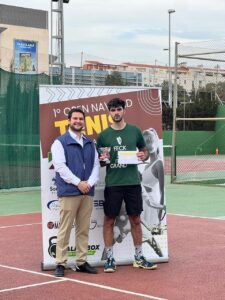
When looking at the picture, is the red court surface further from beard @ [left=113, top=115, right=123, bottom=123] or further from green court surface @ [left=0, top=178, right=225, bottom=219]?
green court surface @ [left=0, top=178, right=225, bottom=219]

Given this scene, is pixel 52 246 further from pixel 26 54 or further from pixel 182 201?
pixel 26 54

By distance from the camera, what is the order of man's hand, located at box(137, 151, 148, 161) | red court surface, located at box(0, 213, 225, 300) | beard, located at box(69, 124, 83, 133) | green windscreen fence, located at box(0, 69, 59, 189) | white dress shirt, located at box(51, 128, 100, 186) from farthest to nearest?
green windscreen fence, located at box(0, 69, 59, 189) < man's hand, located at box(137, 151, 148, 161) < beard, located at box(69, 124, 83, 133) < white dress shirt, located at box(51, 128, 100, 186) < red court surface, located at box(0, 213, 225, 300)

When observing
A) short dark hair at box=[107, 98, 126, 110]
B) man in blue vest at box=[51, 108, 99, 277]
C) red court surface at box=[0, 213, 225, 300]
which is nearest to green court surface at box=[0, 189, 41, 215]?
red court surface at box=[0, 213, 225, 300]

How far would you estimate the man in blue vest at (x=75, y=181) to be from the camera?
7.29m

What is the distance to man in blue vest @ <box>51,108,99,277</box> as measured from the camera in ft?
23.9

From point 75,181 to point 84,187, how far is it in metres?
0.13

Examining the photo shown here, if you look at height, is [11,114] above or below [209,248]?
above

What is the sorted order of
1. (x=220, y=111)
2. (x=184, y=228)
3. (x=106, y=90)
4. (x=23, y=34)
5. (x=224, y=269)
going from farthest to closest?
(x=23, y=34)
(x=220, y=111)
(x=184, y=228)
(x=106, y=90)
(x=224, y=269)

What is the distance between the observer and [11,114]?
Result: 1652 centimetres

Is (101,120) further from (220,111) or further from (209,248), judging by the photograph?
(220,111)

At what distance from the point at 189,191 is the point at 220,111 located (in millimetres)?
29399

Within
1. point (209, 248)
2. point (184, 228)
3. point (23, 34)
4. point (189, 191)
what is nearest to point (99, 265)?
point (209, 248)

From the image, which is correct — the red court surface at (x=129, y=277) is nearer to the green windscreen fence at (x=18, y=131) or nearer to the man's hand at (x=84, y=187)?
the man's hand at (x=84, y=187)

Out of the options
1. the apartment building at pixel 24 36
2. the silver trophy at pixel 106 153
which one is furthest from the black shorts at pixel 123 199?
the apartment building at pixel 24 36
